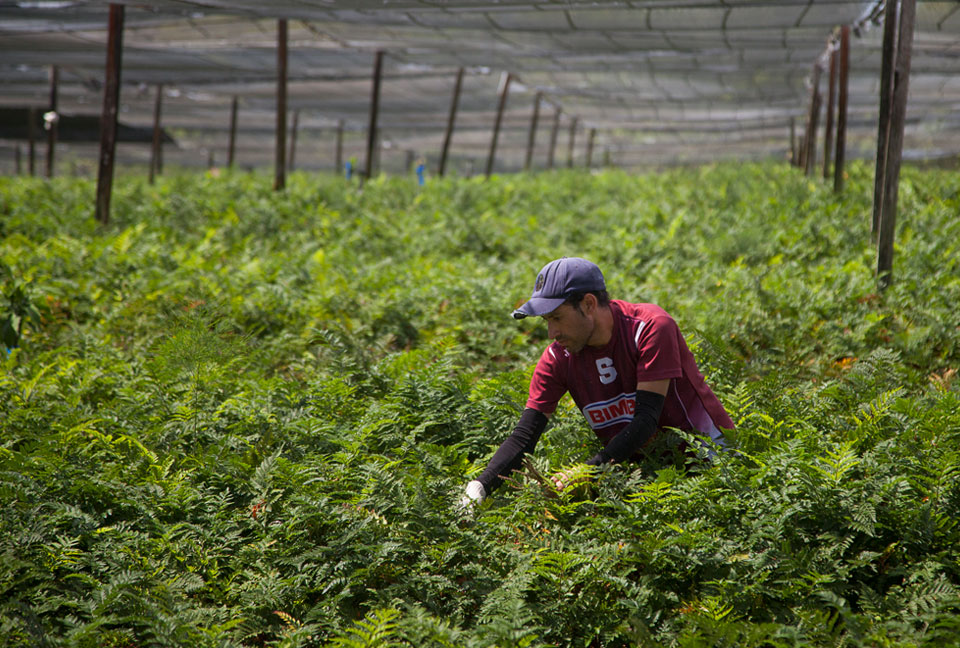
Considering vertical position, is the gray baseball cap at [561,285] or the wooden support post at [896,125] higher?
the wooden support post at [896,125]

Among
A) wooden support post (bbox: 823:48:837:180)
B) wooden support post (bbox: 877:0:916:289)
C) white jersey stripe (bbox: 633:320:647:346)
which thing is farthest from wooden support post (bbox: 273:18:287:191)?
white jersey stripe (bbox: 633:320:647:346)

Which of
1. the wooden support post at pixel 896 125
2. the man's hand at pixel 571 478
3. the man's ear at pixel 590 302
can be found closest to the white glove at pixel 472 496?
the man's hand at pixel 571 478

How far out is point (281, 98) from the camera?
14766 millimetres

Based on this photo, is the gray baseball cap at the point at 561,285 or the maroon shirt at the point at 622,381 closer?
the gray baseball cap at the point at 561,285

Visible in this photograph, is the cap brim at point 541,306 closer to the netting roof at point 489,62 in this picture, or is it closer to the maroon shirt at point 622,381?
the maroon shirt at point 622,381

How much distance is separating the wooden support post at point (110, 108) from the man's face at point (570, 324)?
436 inches

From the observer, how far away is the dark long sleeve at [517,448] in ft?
13.0

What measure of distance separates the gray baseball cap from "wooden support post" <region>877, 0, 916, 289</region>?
5.31m

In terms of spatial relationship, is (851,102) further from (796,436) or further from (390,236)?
(796,436)

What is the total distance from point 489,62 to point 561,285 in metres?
15.0

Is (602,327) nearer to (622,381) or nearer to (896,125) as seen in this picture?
(622,381)

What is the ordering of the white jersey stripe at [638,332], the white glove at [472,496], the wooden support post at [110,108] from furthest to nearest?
the wooden support post at [110,108], the white glove at [472,496], the white jersey stripe at [638,332]

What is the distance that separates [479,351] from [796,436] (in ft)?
11.5

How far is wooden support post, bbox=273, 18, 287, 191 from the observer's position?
14.2 m
